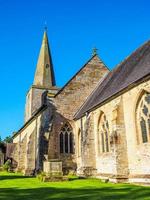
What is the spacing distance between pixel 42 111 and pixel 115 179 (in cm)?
1289

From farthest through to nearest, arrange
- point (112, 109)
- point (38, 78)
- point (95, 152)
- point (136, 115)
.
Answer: point (38, 78)
point (95, 152)
point (112, 109)
point (136, 115)

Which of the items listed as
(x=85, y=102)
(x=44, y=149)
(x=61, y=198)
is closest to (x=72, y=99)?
(x=85, y=102)

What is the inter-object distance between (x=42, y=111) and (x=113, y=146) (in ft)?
39.5

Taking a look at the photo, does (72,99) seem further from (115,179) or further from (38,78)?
(38,78)

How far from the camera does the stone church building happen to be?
48.2 feet

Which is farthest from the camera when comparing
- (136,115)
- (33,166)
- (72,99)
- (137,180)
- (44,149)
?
(33,166)

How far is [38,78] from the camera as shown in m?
42.9

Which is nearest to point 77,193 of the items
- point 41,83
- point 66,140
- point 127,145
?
point 127,145

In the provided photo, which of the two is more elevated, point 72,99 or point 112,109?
point 72,99

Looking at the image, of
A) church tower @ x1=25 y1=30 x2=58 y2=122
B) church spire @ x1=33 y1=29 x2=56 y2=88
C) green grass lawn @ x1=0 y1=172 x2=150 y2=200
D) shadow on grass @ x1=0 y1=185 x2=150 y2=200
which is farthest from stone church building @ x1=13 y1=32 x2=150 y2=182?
church spire @ x1=33 y1=29 x2=56 y2=88

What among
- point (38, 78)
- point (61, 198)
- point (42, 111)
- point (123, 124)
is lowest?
point (61, 198)

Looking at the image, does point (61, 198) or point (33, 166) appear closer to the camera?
point (61, 198)

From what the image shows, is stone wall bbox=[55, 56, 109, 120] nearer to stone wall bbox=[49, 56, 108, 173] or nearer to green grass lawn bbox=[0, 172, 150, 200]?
stone wall bbox=[49, 56, 108, 173]

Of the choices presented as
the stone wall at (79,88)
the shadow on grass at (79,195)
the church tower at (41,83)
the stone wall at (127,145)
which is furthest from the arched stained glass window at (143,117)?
the church tower at (41,83)
